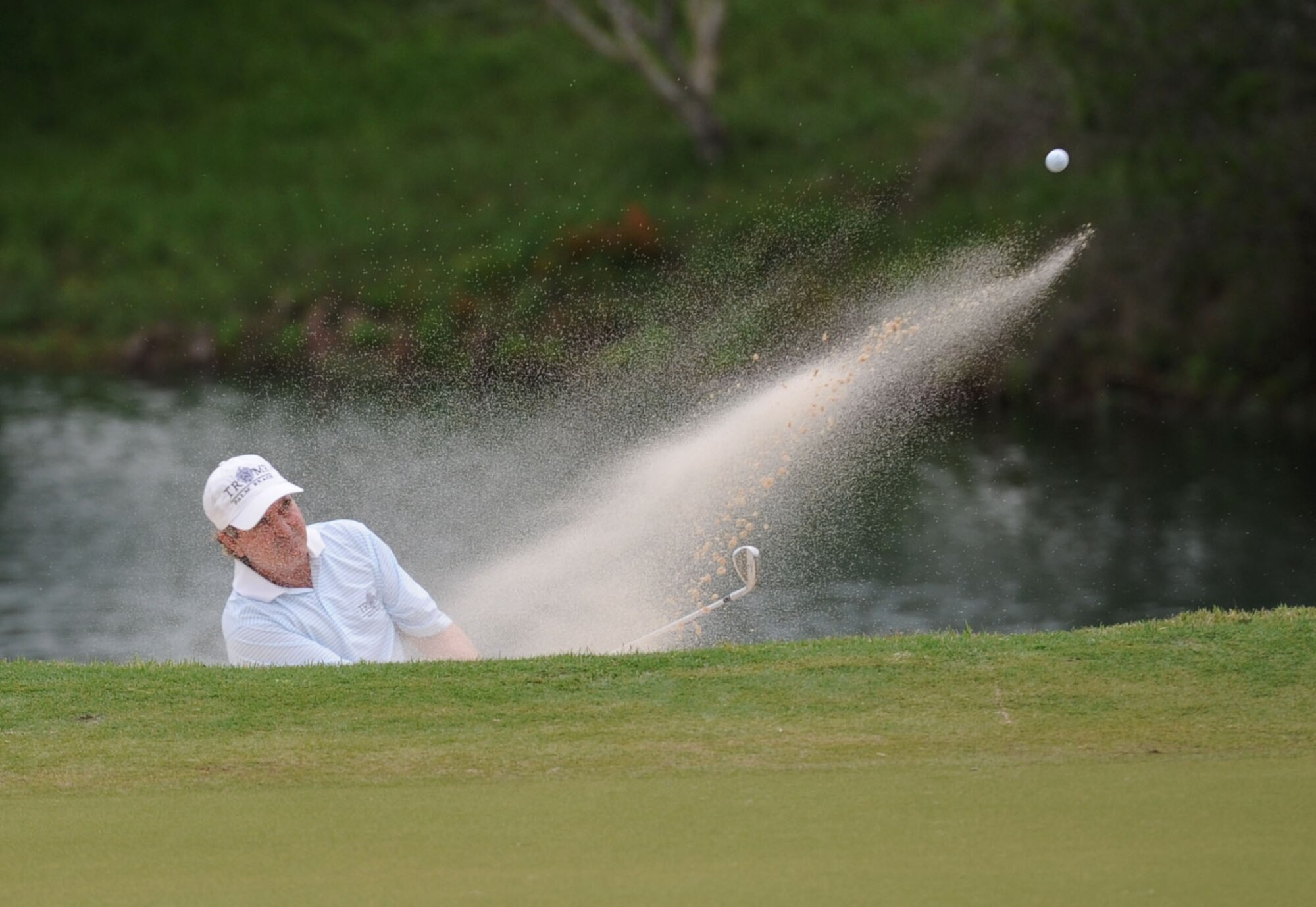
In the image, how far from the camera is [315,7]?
133 feet

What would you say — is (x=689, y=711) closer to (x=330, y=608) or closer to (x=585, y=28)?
(x=330, y=608)

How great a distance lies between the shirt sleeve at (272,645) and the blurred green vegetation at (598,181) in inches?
495

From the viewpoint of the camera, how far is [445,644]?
22.9 feet

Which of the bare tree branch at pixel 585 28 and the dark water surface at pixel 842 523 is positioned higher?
the bare tree branch at pixel 585 28

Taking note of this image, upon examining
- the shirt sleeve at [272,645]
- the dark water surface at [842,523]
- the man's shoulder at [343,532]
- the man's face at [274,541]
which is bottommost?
the shirt sleeve at [272,645]

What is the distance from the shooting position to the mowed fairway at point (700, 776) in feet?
13.3

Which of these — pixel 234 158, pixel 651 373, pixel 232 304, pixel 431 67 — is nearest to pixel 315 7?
pixel 431 67

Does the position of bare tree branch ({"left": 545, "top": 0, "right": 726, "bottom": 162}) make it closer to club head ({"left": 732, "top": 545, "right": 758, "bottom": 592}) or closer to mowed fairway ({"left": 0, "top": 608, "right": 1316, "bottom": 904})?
club head ({"left": 732, "top": 545, "right": 758, "bottom": 592})

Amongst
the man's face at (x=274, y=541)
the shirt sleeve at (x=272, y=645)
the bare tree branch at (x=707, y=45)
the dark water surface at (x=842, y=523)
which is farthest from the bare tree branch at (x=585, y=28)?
the shirt sleeve at (x=272, y=645)

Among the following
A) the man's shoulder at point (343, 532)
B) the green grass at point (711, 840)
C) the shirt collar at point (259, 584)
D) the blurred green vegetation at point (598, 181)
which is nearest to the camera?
the green grass at point (711, 840)

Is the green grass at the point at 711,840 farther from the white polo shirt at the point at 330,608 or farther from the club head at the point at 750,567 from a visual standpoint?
the club head at the point at 750,567

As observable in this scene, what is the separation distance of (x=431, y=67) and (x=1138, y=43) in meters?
22.6

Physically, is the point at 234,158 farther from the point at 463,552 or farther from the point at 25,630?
the point at 463,552

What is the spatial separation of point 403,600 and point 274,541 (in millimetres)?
638
